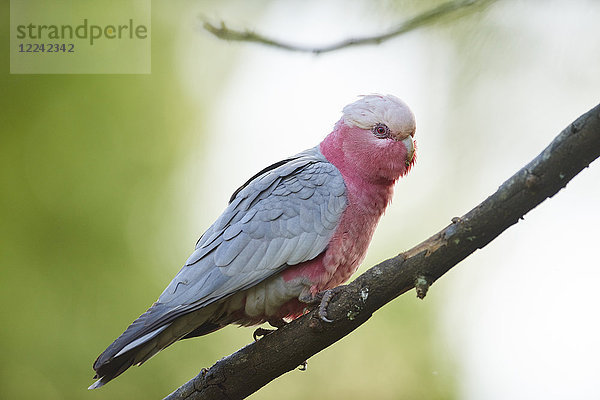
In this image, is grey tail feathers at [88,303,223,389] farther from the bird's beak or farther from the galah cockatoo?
the bird's beak

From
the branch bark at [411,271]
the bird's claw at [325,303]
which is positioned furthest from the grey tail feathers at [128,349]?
the bird's claw at [325,303]

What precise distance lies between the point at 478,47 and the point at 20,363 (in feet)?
20.5

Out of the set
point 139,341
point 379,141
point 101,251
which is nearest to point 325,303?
point 139,341

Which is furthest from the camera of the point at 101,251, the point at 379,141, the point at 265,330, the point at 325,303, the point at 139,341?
the point at 101,251

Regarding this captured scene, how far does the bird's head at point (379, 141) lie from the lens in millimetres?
4336

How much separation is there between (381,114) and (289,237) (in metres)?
1.08

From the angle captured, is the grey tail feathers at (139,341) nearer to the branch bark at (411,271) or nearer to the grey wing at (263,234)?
the grey wing at (263,234)

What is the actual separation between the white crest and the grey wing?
0.38 m

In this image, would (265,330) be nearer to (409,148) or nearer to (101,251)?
(409,148)

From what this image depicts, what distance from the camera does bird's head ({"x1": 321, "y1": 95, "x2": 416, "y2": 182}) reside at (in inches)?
171

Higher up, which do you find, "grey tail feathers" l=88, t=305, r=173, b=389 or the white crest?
the white crest

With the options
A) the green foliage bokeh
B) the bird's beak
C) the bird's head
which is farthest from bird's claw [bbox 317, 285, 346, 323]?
the green foliage bokeh

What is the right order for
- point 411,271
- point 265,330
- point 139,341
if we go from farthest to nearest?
point 265,330, point 139,341, point 411,271

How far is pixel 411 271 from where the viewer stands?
10.5 feet
